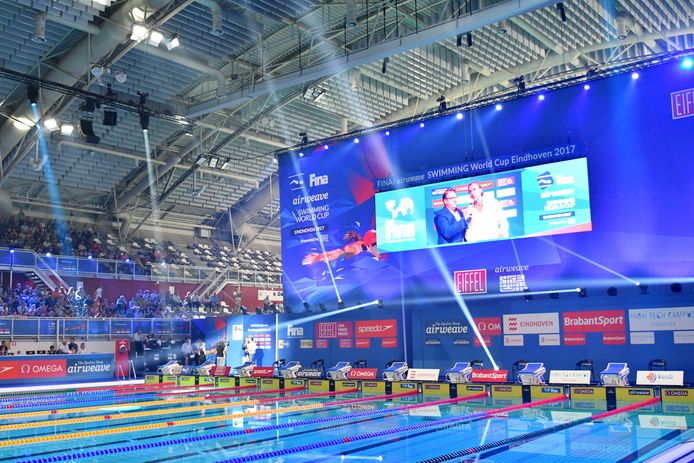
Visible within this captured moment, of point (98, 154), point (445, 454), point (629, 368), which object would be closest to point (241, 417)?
point (445, 454)

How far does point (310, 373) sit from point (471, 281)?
505 centimetres

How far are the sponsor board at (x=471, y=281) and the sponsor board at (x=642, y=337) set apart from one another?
140 inches

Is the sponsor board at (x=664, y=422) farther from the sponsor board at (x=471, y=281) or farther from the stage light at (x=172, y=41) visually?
the stage light at (x=172, y=41)

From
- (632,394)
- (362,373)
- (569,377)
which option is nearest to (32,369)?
(362,373)

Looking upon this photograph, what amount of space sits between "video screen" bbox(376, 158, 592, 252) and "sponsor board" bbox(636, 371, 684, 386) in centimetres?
339

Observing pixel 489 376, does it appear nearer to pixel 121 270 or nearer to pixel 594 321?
pixel 594 321

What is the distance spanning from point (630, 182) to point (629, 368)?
13.3ft

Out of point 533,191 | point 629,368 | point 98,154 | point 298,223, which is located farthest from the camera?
point 98,154

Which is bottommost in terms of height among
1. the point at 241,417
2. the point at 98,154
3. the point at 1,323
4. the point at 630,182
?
the point at 241,417

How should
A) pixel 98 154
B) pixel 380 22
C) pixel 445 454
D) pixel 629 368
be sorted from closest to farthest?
pixel 445 454
pixel 629 368
pixel 380 22
pixel 98 154

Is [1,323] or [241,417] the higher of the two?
[1,323]

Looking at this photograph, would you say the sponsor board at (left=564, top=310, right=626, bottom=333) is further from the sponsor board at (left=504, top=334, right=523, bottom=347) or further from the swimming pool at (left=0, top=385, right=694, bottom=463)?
the swimming pool at (left=0, top=385, right=694, bottom=463)

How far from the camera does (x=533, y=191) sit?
16.5 m

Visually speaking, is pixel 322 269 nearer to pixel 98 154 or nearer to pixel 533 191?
pixel 533 191
